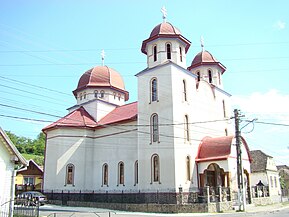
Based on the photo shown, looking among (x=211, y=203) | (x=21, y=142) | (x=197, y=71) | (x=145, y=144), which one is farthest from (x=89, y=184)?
(x=21, y=142)

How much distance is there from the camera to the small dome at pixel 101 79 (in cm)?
3738

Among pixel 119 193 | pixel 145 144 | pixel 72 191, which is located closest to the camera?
pixel 145 144

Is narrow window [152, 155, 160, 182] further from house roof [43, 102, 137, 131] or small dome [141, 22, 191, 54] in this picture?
small dome [141, 22, 191, 54]

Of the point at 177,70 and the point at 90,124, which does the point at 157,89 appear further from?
the point at 90,124

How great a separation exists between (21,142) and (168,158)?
79940mm

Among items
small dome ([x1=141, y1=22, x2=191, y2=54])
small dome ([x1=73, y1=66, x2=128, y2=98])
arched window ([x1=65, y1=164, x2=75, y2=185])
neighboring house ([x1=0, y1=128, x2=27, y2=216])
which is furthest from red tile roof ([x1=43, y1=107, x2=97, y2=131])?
neighboring house ([x1=0, y1=128, x2=27, y2=216])

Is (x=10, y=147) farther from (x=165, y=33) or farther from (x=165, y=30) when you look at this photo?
(x=165, y=30)

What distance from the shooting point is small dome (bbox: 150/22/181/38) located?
92.7 feet

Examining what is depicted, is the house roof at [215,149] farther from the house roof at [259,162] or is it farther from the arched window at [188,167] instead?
the house roof at [259,162]

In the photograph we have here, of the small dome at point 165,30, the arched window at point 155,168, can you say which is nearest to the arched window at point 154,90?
the small dome at point 165,30

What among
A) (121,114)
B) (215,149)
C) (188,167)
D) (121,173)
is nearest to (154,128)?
(188,167)

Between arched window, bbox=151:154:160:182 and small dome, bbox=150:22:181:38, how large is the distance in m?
11.1

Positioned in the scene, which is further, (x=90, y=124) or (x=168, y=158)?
(x=90, y=124)

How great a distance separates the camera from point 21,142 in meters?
94.3
